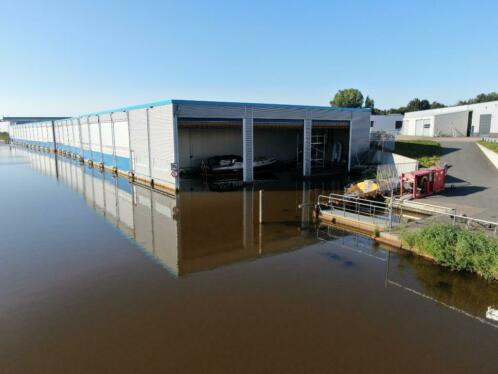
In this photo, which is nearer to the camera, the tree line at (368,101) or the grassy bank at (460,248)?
the grassy bank at (460,248)

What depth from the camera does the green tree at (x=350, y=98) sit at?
3378 inches

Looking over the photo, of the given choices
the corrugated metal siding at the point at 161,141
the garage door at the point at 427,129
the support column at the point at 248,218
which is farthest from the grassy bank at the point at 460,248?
the garage door at the point at 427,129

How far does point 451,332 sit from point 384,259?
3643 mm

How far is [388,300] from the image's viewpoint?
7977 millimetres

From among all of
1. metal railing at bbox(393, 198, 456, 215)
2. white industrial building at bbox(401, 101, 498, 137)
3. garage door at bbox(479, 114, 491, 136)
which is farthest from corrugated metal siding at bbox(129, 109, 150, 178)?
garage door at bbox(479, 114, 491, 136)

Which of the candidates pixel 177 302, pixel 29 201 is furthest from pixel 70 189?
pixel 177 302

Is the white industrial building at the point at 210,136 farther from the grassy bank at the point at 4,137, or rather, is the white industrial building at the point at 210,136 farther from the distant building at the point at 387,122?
the grassy bank at the point at 4,137

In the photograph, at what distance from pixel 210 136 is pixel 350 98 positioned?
6557 cm

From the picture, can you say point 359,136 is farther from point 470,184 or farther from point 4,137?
point 4,137

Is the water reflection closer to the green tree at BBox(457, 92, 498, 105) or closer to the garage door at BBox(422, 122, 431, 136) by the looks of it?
the garage door at BBox(422, 122, 431, 136)

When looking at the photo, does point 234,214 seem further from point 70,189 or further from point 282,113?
point 70,189

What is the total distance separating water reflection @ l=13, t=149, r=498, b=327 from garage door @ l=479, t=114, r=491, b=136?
35.2 metres

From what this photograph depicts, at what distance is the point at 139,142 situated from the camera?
24.8 metres

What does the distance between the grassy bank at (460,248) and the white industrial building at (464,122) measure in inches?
1672
